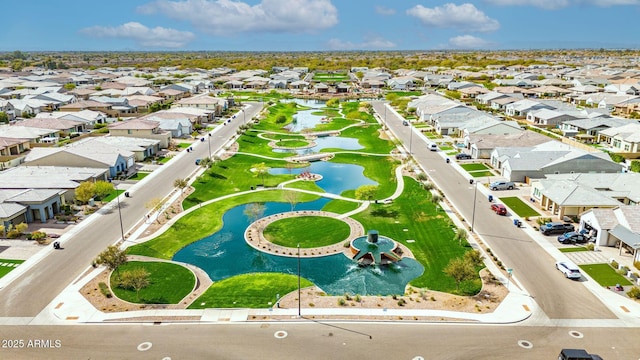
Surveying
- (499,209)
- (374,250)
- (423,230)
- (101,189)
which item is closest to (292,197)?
(423,230)

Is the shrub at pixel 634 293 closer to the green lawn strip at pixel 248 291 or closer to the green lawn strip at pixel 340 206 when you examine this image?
the green lawn strip at pixel 248 291

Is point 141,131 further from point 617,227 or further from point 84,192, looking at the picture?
point 617,227

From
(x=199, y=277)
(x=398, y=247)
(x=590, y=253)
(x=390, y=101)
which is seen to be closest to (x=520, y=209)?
(x=590, y=253)

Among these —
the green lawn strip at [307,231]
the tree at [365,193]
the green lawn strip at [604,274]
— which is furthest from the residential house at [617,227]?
the green lawn strip at [307,231]

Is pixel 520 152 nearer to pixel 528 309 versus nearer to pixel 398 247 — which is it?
pixel 398 247

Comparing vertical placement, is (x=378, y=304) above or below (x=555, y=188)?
below

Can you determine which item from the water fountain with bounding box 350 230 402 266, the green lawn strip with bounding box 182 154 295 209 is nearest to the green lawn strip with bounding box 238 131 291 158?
the green lawn strip with bounding box 182 154 295 209
